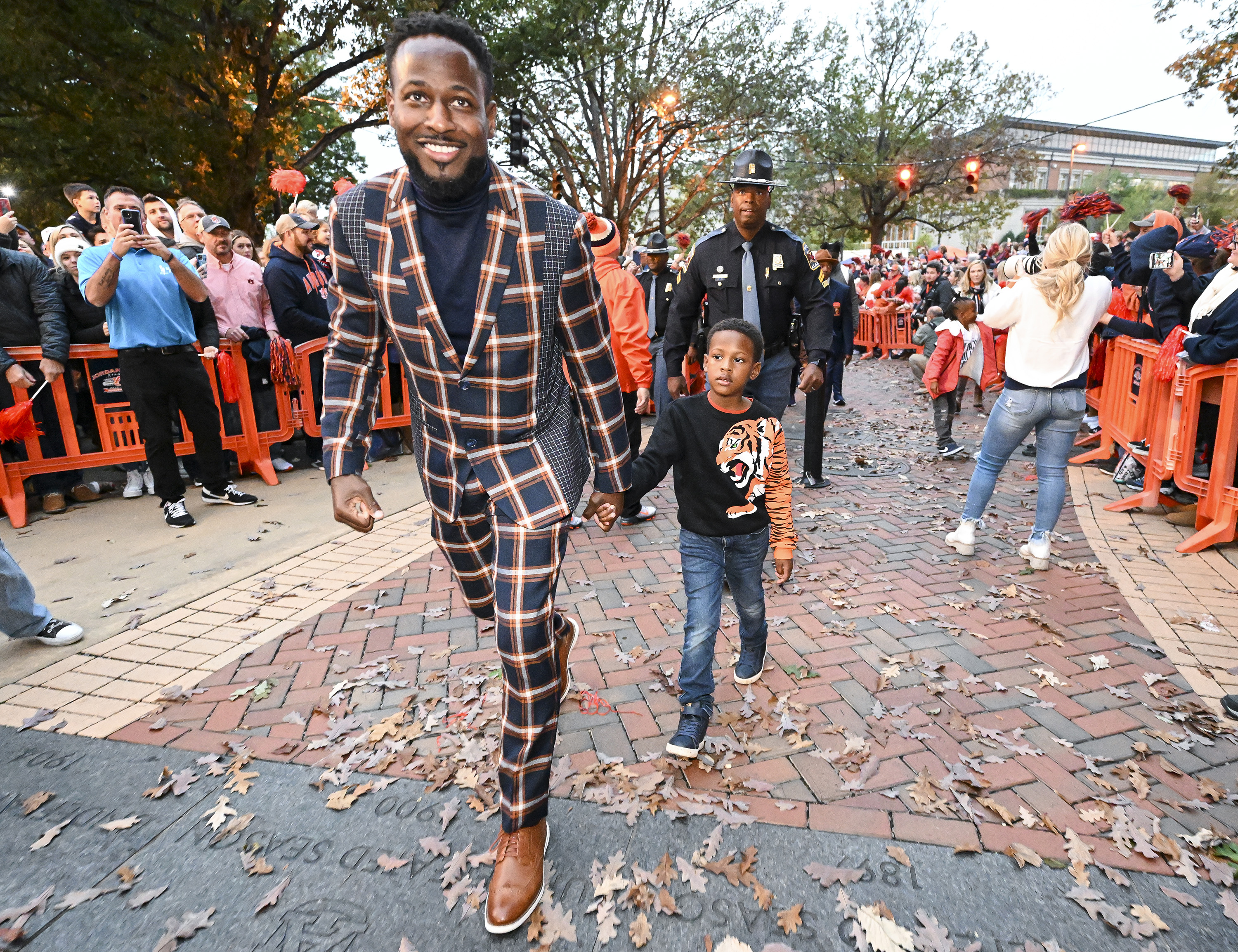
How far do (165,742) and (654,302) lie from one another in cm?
624

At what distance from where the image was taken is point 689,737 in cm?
309

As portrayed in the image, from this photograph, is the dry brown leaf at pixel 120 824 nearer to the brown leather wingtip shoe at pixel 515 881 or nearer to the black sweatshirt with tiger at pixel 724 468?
the brown leather wingtip shoe at pixel 515 881

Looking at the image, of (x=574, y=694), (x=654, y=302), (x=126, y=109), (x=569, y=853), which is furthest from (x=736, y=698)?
(x=126, y=109)

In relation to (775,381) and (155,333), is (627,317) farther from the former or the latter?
(155,333)

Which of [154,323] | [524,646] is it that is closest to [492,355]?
[524,646]

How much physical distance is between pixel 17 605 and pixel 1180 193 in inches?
509

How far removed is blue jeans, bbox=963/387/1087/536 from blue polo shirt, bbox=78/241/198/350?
613 centimetres

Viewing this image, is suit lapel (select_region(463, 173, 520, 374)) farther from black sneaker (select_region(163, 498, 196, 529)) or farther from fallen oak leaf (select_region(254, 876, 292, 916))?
black sneaker (select_region(163, 498, 196, 529))

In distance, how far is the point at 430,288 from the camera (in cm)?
220

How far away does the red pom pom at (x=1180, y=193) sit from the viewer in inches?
392

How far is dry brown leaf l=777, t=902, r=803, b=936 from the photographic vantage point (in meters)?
2.29

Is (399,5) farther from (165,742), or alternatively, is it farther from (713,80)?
(165,742)

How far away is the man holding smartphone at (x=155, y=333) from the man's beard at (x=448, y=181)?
438 cm

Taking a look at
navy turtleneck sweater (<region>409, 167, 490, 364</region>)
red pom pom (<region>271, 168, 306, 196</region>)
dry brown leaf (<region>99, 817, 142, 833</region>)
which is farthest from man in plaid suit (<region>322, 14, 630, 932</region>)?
red pom pom (<region>271, 168, 306, 196</region>)
